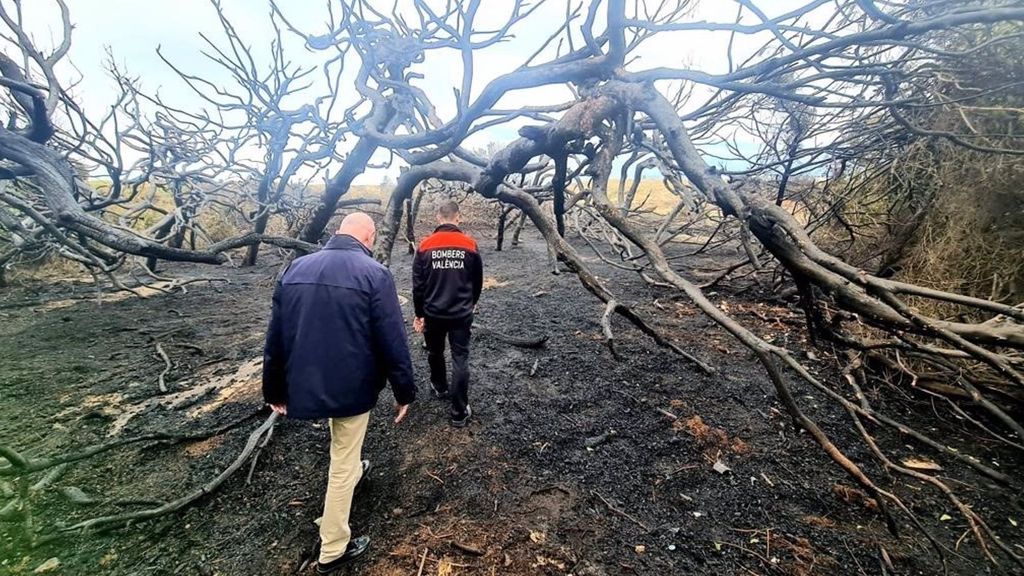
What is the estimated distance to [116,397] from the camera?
374 centimetres

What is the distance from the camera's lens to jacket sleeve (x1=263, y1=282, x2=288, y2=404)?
2.14 meters

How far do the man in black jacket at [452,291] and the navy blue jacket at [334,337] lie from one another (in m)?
1.02

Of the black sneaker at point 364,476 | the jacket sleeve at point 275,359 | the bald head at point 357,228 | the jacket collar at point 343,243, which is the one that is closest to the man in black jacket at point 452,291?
the black sneaker at point 364,476

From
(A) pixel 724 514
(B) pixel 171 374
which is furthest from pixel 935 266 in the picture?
(B) pixel 171 374

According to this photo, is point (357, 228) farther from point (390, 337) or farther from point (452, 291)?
point (452, 291)

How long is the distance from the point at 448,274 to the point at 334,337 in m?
1.30

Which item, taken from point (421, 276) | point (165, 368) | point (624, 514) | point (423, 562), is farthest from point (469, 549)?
point (165, 368)

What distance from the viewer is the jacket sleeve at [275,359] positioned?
2.14 meters

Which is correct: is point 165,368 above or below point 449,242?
below

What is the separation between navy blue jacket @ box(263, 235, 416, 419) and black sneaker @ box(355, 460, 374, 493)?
83 cm

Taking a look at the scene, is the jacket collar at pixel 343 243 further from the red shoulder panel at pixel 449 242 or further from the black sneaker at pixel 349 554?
the black sneaker at pixel 349 554

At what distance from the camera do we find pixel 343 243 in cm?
227

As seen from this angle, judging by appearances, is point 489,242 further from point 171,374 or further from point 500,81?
point 500,81

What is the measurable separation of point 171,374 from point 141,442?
4.62 ft
